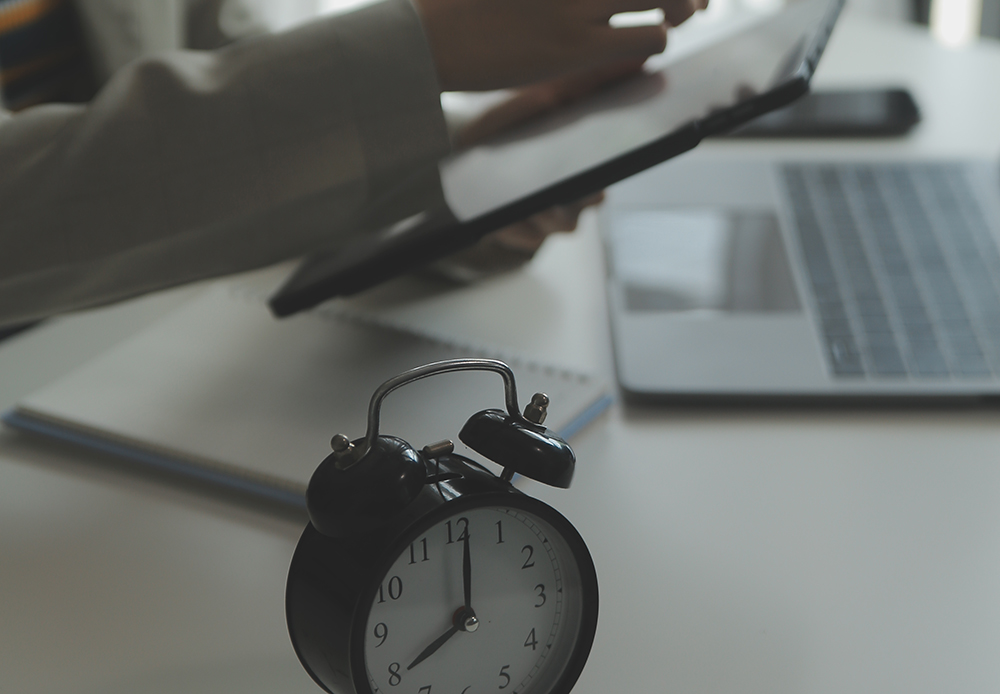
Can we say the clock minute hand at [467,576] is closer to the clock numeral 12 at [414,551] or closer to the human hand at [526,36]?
the clock numeral 12 at [414,551]

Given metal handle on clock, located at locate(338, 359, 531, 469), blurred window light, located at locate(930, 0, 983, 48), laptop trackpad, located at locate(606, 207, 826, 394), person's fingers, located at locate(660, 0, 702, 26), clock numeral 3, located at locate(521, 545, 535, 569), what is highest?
person's fingers, located at locate(660, 0, 702, 26)

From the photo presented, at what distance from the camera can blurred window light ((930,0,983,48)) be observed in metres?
2.42

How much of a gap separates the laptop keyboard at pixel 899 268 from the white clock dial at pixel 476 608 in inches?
13.2

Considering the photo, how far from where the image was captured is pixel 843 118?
3.50 feet

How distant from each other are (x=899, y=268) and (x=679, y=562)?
1.26 feet

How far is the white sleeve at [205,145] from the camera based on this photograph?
555 millimetres

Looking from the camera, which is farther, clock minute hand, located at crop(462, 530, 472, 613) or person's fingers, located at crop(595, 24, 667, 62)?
person's fingers, located at crop(595, 24, 667, 62)

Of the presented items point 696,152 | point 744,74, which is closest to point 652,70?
point 744,74

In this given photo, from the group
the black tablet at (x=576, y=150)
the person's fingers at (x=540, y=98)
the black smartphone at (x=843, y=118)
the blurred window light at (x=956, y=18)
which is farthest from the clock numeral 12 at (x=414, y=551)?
the blurred window light at (x=956, y=18)

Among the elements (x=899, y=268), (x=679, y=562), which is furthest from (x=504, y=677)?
(x=899, y=268)

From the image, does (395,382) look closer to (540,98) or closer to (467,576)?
(467,576)

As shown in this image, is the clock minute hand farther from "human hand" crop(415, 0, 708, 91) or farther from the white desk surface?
"human hand" crop(415, 0, 708, 91)

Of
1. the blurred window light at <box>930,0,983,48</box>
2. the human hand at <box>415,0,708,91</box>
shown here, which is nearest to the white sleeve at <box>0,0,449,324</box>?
the human hand at <box>415,0,708,91</box>

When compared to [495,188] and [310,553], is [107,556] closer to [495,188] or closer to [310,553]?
[310,553]
